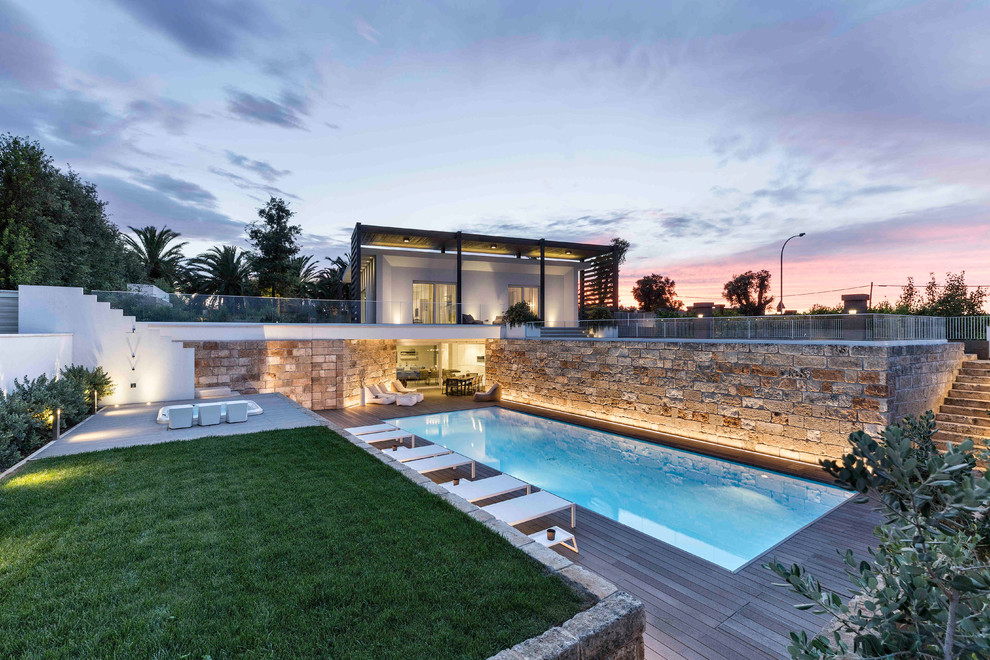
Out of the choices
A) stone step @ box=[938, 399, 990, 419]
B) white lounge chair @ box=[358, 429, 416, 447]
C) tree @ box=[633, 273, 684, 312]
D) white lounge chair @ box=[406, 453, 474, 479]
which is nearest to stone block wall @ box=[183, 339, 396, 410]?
white lounge chair @ box=[358, 429, 416, 447]

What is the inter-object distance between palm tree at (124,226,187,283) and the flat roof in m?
14.9

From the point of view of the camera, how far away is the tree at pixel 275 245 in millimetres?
20516

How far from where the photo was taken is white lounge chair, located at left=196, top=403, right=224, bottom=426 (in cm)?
911

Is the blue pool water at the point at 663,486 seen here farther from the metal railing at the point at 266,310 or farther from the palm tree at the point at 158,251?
the palm tree at the point at 158,251

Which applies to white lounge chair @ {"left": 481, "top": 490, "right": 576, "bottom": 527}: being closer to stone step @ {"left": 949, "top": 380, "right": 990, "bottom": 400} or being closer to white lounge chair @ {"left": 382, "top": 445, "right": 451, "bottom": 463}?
white lounge chair @ {"left": 382, "top": 445, "right": 451, "bottom": 463}

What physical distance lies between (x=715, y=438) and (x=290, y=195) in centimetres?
2169

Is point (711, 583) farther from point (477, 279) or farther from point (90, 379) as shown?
point (477, 279)

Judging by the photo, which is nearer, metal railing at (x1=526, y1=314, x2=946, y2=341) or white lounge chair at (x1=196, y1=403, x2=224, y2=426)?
metal railing at (x1=526, y1=314, x2=946, y2=341)

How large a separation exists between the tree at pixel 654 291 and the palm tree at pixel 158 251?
35771 millimetres

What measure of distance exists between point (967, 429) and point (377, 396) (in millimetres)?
16898

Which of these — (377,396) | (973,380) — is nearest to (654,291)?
(973,380)

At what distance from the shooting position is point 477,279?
809 inches

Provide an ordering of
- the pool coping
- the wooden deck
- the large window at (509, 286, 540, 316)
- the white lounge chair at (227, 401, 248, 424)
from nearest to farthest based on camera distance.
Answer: the pool coping < the wooden deck < the white lounge chair at (227, 401, 248, 424) < the large window at (509, 286, 540, 316)

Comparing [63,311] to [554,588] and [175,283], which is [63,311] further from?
[175,283]
